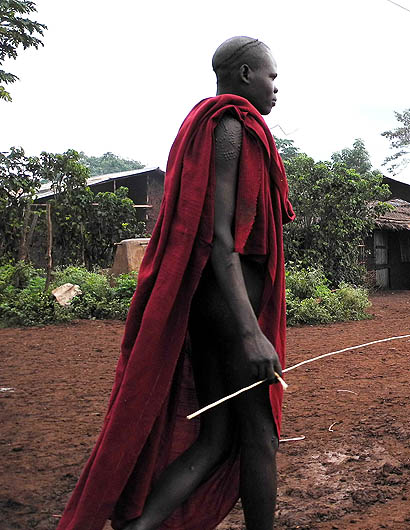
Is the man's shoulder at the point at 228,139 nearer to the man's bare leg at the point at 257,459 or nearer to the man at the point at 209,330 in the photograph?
the man at the point at 209,330

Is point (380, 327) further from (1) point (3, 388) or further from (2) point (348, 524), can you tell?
(2) point (348, 524)

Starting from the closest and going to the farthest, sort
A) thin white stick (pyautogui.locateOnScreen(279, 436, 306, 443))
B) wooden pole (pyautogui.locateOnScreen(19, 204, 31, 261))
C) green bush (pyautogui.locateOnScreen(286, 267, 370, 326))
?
thin white stick (pyautogui.locateOnScreen(279, 436, 306, 443)) → green bush (pyautogui.locateOnScreen(286, 267, 370, 326)) → wooden pole (pyautogui.locateOnScreen(19, 204, 31, 261))

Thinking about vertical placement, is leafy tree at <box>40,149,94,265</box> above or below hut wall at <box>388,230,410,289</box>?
above

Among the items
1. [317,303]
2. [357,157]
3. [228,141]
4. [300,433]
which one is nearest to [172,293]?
[228,141]

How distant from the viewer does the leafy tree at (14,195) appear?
11938 mm

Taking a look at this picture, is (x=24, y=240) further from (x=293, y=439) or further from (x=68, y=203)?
(x=293, y=439)

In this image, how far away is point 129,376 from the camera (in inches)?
67.6

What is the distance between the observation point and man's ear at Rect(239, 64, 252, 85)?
186 cm

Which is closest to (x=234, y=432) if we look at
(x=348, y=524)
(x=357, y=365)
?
(x=348, y=524)

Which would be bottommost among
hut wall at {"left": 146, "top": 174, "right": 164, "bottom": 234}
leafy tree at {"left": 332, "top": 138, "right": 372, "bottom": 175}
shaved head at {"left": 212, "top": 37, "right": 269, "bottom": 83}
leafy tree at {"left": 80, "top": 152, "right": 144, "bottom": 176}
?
shaved head at {"left": 212, "top": 37, "right": 269, "bottom": 83}

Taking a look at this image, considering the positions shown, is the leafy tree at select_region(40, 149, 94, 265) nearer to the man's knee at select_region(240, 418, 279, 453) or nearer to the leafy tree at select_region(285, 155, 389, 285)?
the leafy tree at select_region(285, 155, 389, 285)

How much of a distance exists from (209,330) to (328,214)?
11.9 metres

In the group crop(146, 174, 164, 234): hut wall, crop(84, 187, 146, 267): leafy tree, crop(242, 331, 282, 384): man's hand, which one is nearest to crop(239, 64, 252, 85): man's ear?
crop(242, 331, 282, 384): man's hand

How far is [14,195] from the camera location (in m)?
12.4
